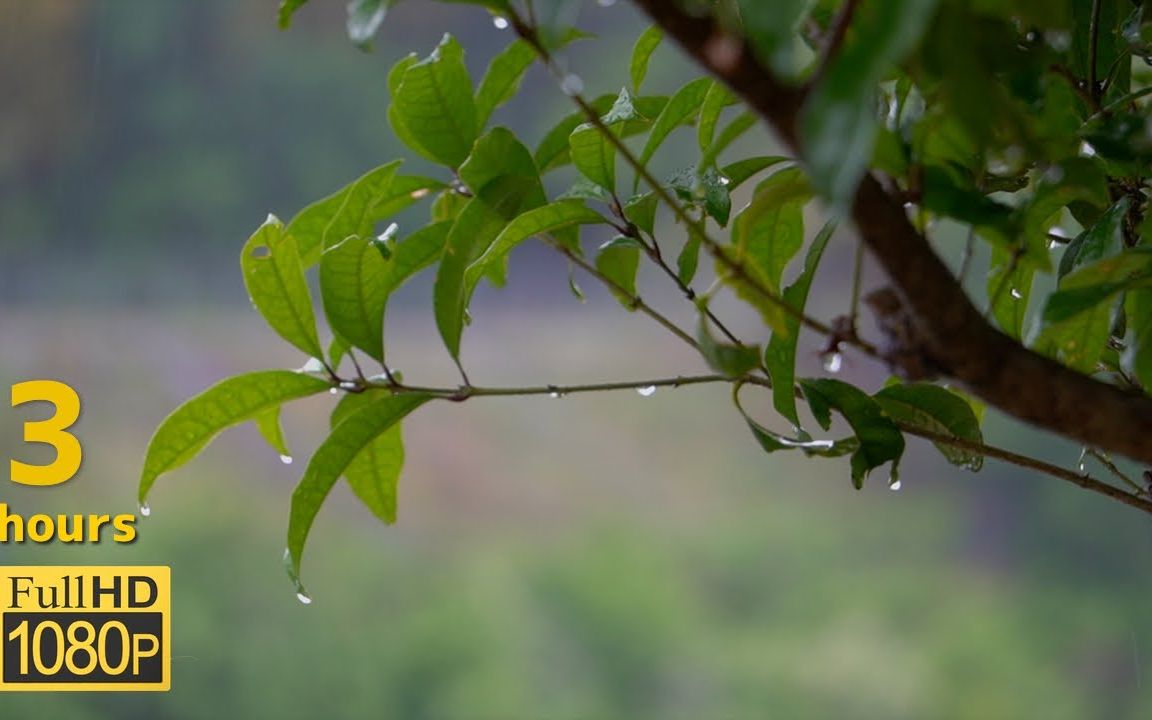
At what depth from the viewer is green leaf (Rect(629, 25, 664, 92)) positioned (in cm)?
68

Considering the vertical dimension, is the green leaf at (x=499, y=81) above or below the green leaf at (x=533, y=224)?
above

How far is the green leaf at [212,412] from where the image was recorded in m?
0.69

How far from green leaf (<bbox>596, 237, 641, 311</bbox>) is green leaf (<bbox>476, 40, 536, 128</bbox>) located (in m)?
0.11

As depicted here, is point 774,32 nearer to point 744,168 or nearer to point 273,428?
point 744,168

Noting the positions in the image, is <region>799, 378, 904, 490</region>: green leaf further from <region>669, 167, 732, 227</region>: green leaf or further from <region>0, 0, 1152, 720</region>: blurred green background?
<region>0, 0, 1152, 720</region>: blurred green background

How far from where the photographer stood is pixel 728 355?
1.60 feet

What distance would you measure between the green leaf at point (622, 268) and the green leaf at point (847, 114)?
40 cm

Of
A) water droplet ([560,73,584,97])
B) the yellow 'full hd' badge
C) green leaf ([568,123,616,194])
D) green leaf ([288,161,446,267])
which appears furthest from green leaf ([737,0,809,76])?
the yellow 'full hd' badge

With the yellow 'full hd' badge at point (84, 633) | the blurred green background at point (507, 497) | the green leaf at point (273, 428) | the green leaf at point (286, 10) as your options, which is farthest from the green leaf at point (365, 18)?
the blurred green background at point (507, 497)

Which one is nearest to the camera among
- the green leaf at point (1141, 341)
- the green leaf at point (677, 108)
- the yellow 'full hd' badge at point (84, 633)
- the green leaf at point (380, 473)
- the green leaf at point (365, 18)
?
the green leaf at point (365, 18)

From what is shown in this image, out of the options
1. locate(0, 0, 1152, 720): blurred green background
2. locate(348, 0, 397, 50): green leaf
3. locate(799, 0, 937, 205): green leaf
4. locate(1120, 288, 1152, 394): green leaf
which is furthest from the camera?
locate(0, 0, 1152, 720): blurred green background

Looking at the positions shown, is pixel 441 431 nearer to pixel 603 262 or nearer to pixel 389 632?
pixel 389 632

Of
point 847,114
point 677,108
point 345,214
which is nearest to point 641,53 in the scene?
point 677,108

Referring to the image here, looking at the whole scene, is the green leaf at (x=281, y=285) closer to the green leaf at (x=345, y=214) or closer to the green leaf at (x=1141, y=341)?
the green leaf at (x=345, y=214)
